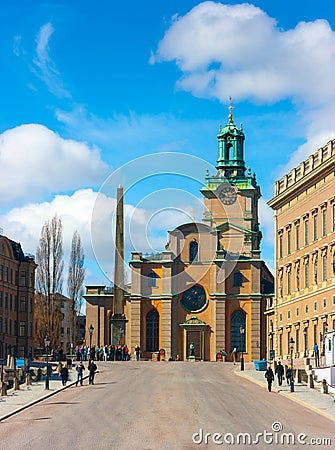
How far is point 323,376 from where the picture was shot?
179 feet

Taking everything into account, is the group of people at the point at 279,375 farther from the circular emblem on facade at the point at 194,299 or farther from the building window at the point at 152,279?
the building window at the point at 152,279

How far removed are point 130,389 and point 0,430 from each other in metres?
18.0

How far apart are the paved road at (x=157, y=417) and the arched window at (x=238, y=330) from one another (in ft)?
141

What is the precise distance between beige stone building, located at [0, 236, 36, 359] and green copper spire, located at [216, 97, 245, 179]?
2504cm

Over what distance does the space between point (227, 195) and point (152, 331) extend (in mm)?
19048

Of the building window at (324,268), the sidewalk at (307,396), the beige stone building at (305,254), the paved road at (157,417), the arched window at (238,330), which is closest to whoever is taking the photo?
the paved road at (157,417)

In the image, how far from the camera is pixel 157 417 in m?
38.6

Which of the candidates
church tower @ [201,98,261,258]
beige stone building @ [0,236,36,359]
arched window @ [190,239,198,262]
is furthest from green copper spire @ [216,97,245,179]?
beige stone building @ [0,236,36,359]

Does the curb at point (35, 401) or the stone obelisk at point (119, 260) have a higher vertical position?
the stone obelisk at point (119, 260)

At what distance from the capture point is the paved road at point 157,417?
105 feet

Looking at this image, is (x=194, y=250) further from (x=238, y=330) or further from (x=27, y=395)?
(x=27, y=395)

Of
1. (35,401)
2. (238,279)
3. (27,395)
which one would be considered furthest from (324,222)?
(238,279)

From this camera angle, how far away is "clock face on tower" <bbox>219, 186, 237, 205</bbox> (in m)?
113

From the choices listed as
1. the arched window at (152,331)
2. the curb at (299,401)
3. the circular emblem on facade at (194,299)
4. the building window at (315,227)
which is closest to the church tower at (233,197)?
the circular emblem on facade at (194,299)
